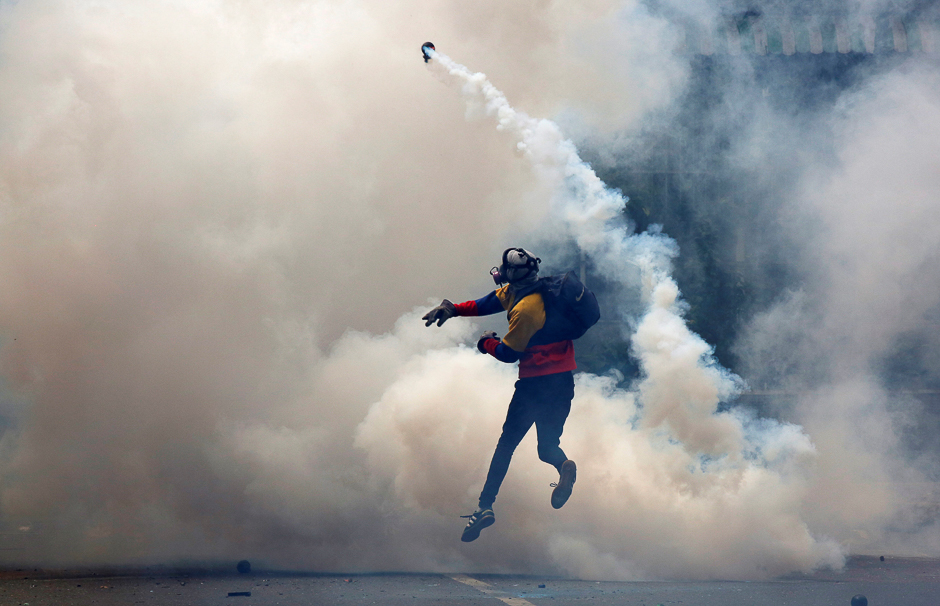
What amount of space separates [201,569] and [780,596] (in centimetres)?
485

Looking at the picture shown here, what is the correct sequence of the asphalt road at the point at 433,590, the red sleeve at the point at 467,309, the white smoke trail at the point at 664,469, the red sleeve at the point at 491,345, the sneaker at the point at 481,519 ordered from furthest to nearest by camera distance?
the white smoke trail at the point at 664,469 → the sneaker at the point at 481,519 → the red sleeve at the point at 467,309 → the asphalt road at the point at 433,590 → the red sleeve at the point at 491,345

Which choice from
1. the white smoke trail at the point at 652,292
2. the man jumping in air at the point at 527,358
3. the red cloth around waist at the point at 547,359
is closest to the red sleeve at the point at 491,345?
the man jumping in air at the point at 527,358

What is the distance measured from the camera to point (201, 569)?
24.7 feet

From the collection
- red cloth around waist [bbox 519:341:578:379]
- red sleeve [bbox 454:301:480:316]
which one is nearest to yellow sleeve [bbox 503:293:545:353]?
red cloth around waist [bbox 519:341:578:379]

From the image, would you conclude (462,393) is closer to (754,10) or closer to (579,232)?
(579,232)

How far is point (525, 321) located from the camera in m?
6.49

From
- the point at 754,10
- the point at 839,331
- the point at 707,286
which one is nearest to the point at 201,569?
the point at 707,286

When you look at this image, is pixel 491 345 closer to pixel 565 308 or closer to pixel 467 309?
pixel 467 309

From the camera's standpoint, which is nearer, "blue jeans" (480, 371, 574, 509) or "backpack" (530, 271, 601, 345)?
"backpack" (530, 271, 601, 345)

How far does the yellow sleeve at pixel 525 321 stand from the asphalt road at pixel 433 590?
1987mm

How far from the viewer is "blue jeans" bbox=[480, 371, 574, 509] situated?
267 inches

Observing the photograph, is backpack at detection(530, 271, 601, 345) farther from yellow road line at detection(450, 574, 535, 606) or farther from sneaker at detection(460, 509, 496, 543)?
yellow road line at detection(450, 574, 535, 606)

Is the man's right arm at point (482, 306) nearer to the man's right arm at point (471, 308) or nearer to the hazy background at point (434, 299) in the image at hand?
the man's right arm at point (471, 308)

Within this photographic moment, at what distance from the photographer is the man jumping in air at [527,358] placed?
256 inches
